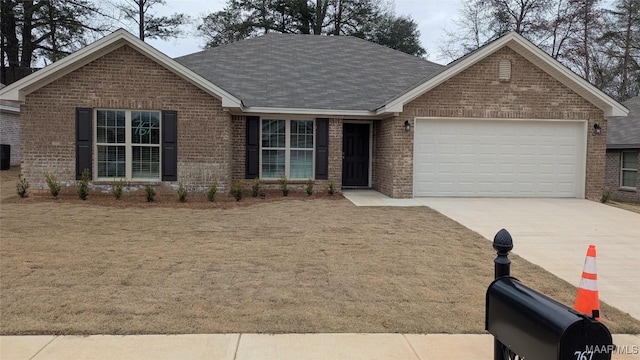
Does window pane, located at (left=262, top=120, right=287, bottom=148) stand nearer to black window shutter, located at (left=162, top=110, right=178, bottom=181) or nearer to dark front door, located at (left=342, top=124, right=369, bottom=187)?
dark front door, located at (left=342, top=124, right=369, bottom=187)

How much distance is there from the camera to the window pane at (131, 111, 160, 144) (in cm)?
1280

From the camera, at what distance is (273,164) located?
48.1ft

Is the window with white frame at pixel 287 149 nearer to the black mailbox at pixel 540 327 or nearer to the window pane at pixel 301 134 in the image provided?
the window pane at pixel 301 134

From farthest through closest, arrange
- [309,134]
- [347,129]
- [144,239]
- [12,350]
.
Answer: [347,129] < [309,134] < [144,239] < [12,350]

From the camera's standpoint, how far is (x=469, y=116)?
13.5 metres

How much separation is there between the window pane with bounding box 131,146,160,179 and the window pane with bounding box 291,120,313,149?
4.07 meters

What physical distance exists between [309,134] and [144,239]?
772 centimetres

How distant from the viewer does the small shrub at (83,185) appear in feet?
39.9

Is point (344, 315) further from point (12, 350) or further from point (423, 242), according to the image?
point (423, 242)

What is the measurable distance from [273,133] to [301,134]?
87 cm

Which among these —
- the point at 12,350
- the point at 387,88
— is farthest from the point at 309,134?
the point at 12,350

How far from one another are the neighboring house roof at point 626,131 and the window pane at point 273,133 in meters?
13.7

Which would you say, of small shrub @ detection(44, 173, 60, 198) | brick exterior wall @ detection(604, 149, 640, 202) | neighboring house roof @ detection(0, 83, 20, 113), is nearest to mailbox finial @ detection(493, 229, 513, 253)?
small shrub @ detection(44, 173, 60, 198)

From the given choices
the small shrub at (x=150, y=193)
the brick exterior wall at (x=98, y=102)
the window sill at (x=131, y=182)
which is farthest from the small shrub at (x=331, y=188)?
the small shrub at (x=150, y=193)
